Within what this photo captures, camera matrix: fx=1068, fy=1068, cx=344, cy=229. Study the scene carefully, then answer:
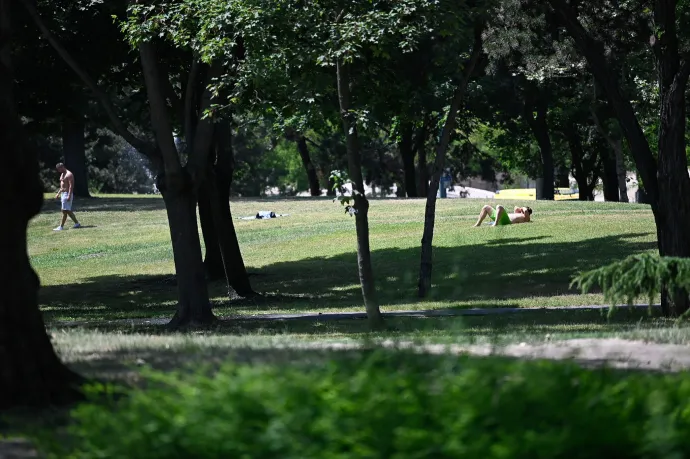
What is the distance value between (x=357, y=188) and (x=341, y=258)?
43.4ft

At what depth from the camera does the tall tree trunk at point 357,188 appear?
16297 millimetres

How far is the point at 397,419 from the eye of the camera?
464 cm

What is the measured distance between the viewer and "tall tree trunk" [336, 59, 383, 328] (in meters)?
16.3

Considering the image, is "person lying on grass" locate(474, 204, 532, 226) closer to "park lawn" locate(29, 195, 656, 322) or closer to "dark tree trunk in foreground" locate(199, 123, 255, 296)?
"park lawn" locate(29, 195, 656, 322)

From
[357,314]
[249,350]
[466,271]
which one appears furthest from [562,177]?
[249,350]

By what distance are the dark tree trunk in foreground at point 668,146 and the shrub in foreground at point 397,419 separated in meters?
12.5

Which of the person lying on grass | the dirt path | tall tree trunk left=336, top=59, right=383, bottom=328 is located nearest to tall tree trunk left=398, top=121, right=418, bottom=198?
the person lying on grass

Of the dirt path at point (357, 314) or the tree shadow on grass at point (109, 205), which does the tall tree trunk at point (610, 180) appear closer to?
the tree shadow on grass at point (109, 205)

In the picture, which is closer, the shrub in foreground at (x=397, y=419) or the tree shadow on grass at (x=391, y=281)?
the shrub in foreground at (x=397, y=419)

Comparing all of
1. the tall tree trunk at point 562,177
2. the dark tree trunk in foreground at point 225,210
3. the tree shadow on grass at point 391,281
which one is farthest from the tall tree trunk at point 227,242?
the tall tree trunk at point 562,177

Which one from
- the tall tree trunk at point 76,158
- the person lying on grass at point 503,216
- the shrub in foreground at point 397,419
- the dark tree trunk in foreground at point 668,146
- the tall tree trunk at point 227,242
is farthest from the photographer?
the tall tree trunk at point 76,158

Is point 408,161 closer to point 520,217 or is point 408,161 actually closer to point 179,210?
point 520,217

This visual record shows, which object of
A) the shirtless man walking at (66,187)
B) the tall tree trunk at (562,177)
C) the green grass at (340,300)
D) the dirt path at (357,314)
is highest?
the shirtless man walking at (66,187)

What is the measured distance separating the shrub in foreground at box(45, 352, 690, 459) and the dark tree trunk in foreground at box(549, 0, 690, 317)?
12.5 metres
